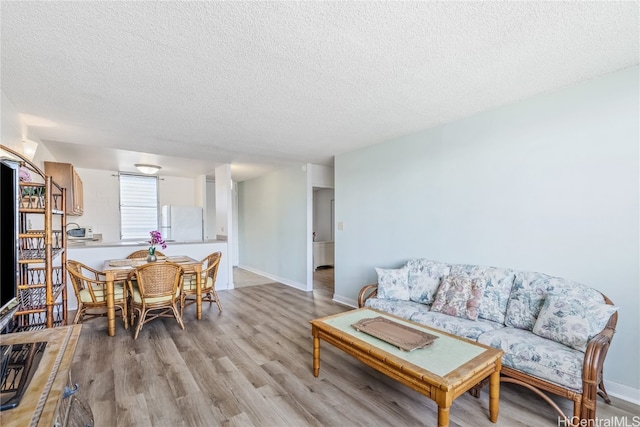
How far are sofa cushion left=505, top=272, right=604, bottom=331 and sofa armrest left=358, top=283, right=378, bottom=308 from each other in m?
1.26

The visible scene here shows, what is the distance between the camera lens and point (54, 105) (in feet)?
8.50

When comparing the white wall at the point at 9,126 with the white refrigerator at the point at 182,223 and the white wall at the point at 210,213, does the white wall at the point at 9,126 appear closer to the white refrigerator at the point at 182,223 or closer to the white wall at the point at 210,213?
the white refrigerator at the point at 182,223

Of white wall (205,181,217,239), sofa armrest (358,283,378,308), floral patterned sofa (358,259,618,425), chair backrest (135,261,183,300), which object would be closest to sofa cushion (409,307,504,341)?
floral patterned sofa (358,259,618,425)

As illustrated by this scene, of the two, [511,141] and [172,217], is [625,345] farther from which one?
[172,217]

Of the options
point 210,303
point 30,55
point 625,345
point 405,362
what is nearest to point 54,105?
point 30,55

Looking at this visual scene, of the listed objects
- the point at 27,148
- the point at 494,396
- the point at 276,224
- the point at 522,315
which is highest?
the point at 27,148

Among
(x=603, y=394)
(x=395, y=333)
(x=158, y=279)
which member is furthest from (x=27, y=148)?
(x=603, y=394)

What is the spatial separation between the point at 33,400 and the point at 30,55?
2.03 m

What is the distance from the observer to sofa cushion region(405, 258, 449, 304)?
9.98 feet

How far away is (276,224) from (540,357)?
16.2ft

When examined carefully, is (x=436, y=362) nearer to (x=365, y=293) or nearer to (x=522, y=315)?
(x=522, y=315)

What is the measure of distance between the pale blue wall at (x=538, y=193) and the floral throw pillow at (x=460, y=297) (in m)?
0.34

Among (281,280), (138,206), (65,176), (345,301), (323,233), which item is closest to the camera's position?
(65,176)

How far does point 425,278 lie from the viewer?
3139 mm
